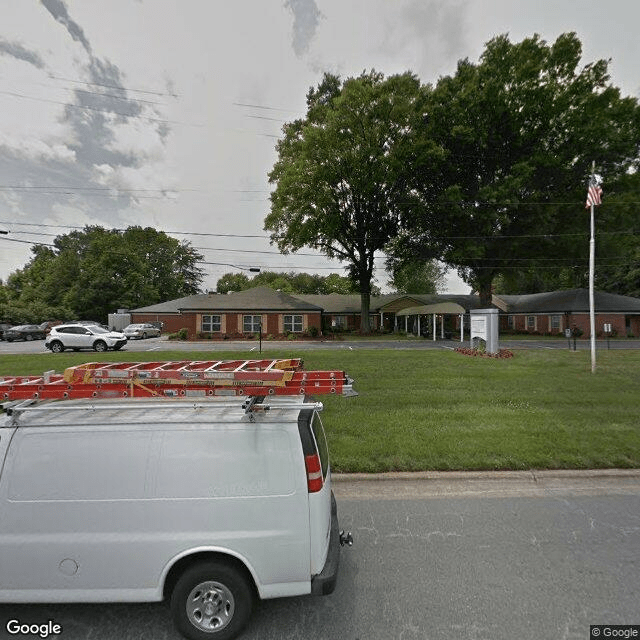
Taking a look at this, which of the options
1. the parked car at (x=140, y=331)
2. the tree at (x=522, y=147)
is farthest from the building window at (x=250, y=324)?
the tree at (x=522, y=147)

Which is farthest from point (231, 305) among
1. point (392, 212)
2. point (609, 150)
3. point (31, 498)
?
point (609, 150)

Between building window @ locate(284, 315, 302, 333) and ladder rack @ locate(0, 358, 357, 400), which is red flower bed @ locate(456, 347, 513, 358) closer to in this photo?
ladder rack @ locate(0, 358, 357, 400)

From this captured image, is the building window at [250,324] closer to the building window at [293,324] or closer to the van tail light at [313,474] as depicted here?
the building window at [293,324]

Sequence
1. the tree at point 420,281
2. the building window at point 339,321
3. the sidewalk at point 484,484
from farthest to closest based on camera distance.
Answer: the tree at point 420,281, the building window at point 339,321, the sidewalk at point 484,484

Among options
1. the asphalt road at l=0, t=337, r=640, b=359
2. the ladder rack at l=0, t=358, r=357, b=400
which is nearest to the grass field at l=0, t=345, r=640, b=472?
the ladder rack at l=0, t=358, r=357, b=400

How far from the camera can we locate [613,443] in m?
6.13

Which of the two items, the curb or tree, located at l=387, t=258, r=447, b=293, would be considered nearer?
the curb

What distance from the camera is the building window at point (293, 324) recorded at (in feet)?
118

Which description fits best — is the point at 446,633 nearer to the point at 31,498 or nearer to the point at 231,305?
the point at 31,498

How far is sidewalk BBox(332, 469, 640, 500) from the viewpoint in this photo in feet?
15.8

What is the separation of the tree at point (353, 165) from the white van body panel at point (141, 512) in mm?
30723

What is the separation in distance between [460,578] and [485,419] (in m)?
4.92

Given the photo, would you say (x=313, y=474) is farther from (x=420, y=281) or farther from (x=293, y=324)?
(x=420, y=281)

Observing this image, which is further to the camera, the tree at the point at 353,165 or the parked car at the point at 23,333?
the parked car at the point at 23,333
